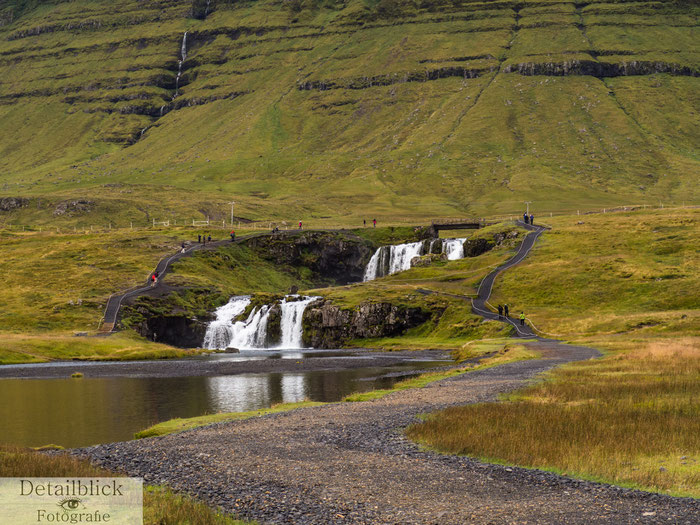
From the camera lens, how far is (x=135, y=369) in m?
85.9

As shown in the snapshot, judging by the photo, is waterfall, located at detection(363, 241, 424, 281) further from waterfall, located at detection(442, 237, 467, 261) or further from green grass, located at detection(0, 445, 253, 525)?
green grass, located at detection(0, 445, 253, 525)

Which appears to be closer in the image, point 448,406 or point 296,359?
point 448,406

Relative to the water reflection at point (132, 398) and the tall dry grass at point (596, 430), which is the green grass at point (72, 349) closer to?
the water reflection at point (132, 398)

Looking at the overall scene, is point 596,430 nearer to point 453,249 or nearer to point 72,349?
point 72,349

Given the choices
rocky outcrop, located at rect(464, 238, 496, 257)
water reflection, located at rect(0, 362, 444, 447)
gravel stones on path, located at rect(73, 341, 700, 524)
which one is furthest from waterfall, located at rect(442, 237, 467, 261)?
gravel stones on path, located at rect(73, 341, 700, 524)

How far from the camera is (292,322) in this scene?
417ft

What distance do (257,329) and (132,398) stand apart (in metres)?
69.0

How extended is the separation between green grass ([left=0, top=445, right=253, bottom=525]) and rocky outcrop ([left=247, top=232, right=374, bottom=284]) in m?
163

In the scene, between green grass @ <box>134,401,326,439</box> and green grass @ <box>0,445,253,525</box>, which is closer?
A: green grass @ <box>0,445,253,525</box>

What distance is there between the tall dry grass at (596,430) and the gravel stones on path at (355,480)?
121 cm

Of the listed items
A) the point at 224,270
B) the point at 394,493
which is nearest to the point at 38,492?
the point at 394,493

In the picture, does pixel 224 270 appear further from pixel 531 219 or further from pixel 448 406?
pixel 448 406

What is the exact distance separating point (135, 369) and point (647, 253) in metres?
98.5

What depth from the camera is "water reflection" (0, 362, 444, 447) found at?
140ft
